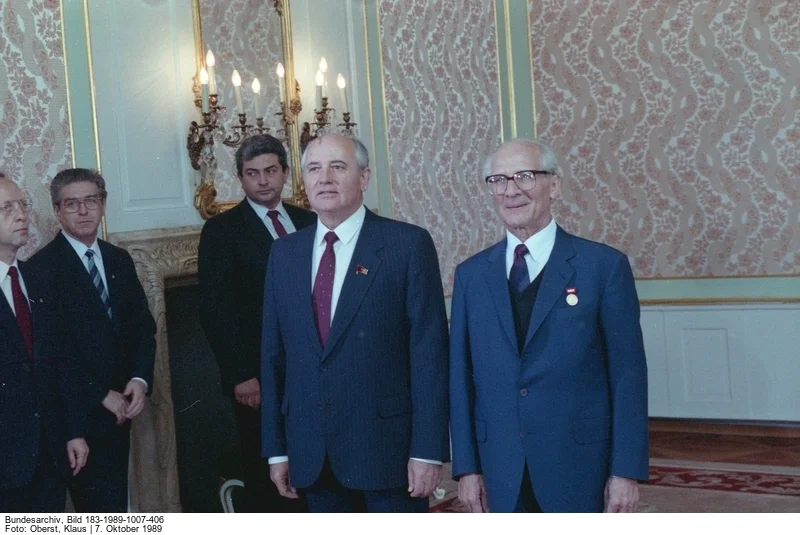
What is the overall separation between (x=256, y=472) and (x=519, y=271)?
160 centimetres

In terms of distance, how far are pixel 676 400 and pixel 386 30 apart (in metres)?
2.61

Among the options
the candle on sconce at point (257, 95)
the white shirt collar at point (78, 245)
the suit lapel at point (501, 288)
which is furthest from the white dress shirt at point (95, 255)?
the suit lapel at point (501, 288)

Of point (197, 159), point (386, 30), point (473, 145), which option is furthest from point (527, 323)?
point (473, 145)

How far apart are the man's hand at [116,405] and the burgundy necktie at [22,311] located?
1.53 feet

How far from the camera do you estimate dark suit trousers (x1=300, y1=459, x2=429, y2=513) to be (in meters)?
2.51

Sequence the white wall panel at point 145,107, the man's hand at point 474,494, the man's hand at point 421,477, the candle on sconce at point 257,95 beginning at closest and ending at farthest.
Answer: the man's hand at point 474,494 < the man's hand at point 421,477 < the white wall panel at point 145,107 < the candle on sconce at point 257,95

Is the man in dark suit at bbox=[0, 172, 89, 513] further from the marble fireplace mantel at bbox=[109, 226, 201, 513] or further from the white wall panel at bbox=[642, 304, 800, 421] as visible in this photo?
the white wall panel at bbox=[642, 304, 800, 421]

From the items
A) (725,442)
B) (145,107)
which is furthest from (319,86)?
(725,442)

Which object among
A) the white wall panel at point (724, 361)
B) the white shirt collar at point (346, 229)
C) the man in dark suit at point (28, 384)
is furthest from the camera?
the white wall panel at point (724, 361)

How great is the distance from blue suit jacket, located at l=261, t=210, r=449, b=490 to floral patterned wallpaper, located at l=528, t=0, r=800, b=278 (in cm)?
372

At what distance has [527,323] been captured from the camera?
2.33 metres

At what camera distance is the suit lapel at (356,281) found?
8.14ft

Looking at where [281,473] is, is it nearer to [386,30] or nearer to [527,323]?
[527,323]

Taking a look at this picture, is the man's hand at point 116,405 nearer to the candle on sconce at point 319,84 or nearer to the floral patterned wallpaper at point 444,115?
the candle on sconce at point 319,84
